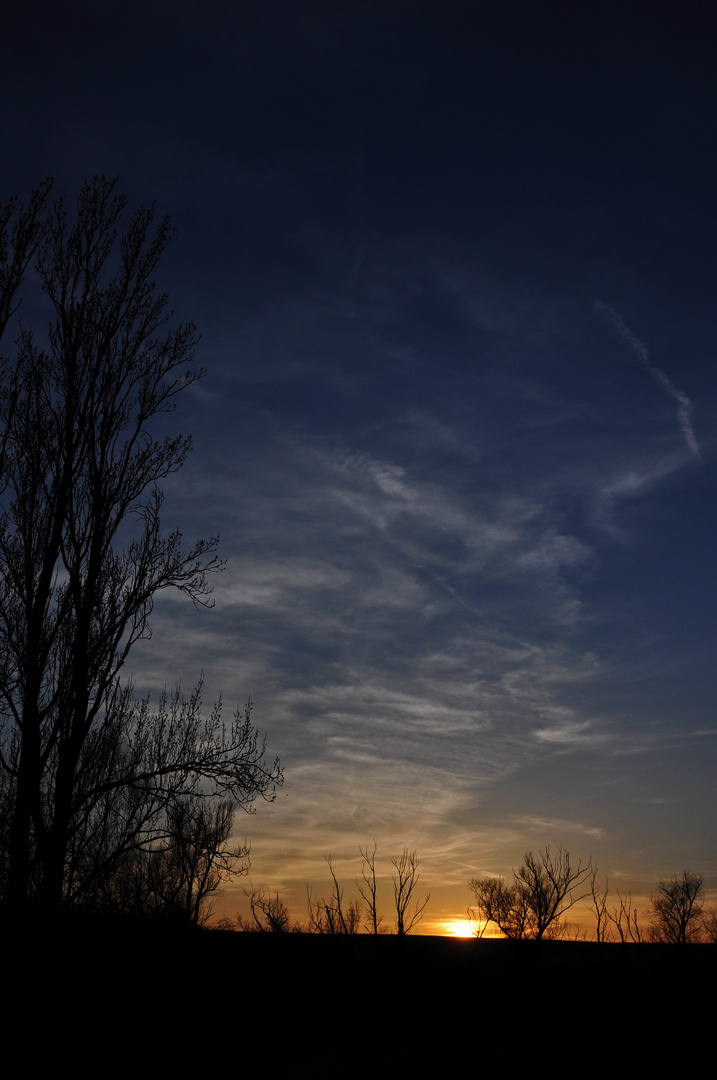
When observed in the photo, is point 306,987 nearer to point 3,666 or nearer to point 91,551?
point 3,666

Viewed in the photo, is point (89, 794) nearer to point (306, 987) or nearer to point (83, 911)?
point (83, 911)

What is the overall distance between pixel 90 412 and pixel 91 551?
229 cm

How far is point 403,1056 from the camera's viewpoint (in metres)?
7.11

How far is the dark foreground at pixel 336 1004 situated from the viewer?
23.0 feet

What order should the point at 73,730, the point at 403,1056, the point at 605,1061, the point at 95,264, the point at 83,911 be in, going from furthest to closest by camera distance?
the point at 95,264, the point at 73,730, the point at 83,911, the point at 403,1056, the point at 605,1061

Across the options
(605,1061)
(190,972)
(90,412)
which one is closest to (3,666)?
(90,412)

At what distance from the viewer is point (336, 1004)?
8789 mm

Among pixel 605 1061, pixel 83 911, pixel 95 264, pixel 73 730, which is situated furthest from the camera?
pixel 95 264

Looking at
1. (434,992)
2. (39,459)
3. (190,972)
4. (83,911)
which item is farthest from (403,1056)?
(39,459)

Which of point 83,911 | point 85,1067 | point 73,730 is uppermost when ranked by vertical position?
point 73,730

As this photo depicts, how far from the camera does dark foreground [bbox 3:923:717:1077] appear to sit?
701 centimetres

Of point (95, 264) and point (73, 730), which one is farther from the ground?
point (95, 264)

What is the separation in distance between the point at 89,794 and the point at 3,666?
2.24 m

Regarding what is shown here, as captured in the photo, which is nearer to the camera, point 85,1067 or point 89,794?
point 85,1067
